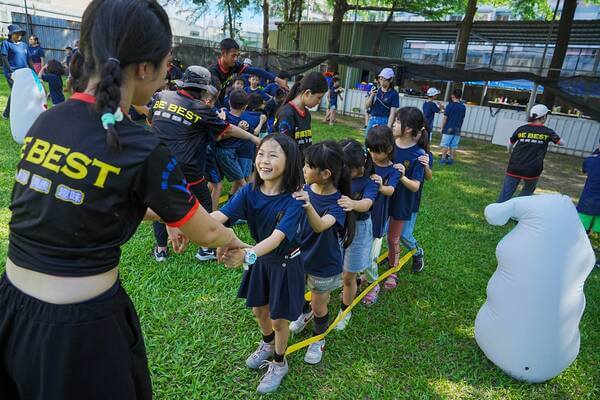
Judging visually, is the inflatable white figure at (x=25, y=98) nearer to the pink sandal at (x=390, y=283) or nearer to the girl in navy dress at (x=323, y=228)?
the girl in navy dress at (x=323, y=228)

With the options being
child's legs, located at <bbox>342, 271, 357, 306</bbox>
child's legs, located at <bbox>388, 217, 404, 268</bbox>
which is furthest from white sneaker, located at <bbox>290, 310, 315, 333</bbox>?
child's legs, located at <bbox>388, 217, 404, 268</bbox>

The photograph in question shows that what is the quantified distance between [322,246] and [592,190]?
4001 millimetres

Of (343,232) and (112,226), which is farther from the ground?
(112,226)

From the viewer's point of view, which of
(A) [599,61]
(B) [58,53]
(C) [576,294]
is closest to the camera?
(C) [576,294]

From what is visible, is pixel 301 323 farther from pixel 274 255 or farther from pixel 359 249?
pixel 274 255

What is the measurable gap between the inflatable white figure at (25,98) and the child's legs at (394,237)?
207 inches

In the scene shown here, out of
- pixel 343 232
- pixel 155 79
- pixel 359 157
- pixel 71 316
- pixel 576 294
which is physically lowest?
pixel 576 294

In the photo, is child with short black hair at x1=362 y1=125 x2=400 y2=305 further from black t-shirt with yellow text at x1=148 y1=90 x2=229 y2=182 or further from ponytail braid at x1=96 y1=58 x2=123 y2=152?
ponytail braid at x1=96 y1=58 x2=123 y2=152

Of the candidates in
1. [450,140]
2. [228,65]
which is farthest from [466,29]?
[228,65]

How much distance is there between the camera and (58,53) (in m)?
19.2

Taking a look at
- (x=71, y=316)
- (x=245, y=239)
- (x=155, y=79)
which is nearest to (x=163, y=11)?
(x=155, y=79)

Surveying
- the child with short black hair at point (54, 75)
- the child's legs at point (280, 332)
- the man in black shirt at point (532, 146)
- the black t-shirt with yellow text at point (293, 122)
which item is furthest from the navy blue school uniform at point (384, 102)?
the child with short black hair at point (54, 75)

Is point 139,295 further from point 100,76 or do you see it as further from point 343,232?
point 100,76

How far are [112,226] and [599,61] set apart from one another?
1564 cm
